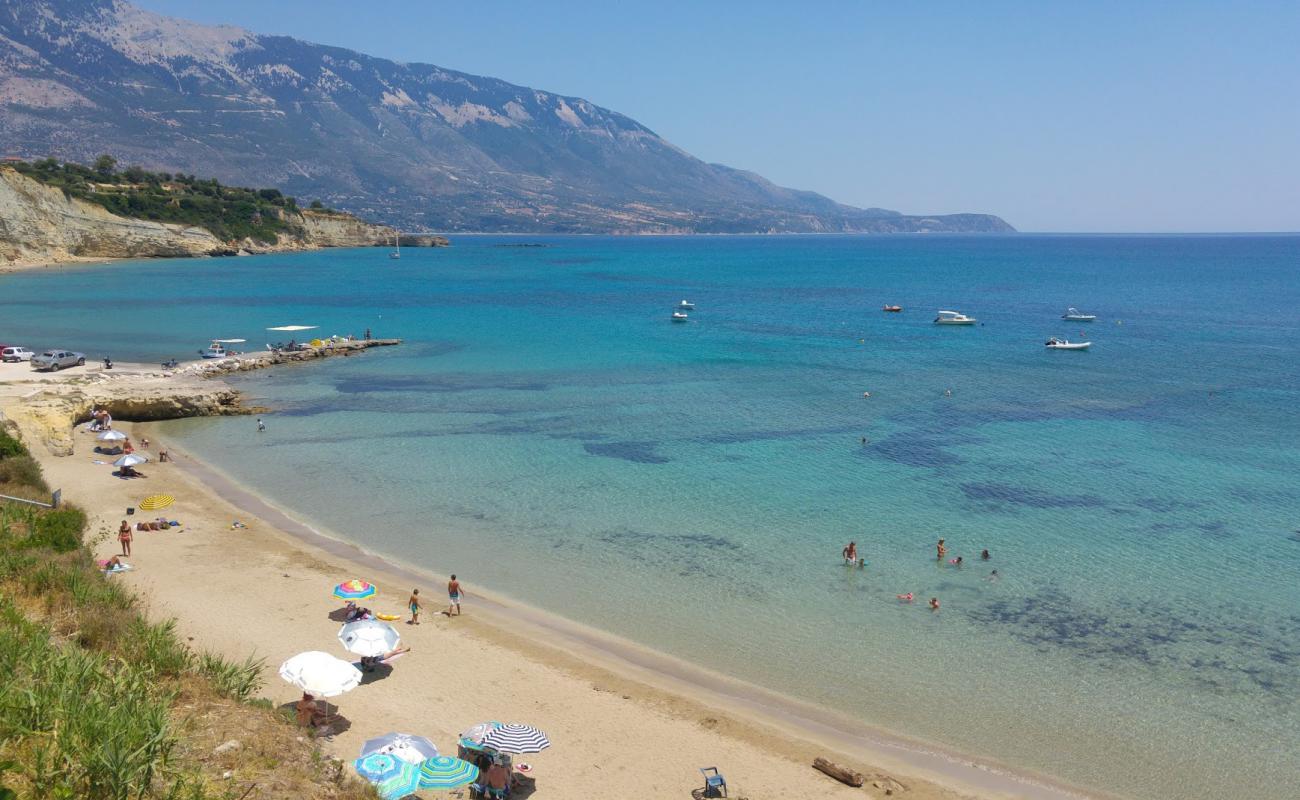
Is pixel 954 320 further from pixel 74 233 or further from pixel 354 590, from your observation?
pixel 74 233

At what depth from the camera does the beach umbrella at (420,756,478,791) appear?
15078 millimetres

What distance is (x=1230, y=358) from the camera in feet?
210

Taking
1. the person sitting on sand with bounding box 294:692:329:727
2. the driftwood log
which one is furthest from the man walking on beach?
the driftwood log

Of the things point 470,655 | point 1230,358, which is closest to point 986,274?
point 1230,358

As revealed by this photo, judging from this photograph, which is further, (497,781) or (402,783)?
(497,781)

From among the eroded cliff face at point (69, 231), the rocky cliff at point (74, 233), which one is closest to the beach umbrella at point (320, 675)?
the rocky cliff at point (74, 233)

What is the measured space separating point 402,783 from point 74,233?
143647mm

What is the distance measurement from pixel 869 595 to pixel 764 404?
24728 millimetres

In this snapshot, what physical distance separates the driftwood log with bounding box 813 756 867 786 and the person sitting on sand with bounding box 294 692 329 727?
9.76 metres

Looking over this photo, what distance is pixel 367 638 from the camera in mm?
20016

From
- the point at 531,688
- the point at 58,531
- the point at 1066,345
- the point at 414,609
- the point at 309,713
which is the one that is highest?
the point at 1066,345

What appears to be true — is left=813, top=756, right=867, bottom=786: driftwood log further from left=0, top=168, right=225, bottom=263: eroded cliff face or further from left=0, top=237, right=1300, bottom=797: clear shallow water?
left=0, top=168, right=225, bottom=263: eroded cliff face

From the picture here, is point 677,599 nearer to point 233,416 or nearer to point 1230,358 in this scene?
point 233,416

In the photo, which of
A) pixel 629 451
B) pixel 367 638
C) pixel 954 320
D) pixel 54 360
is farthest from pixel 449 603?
pixel 954 320
